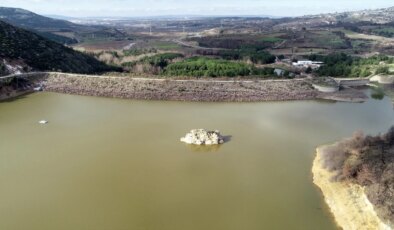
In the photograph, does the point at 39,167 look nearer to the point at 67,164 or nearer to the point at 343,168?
the point at 67,164

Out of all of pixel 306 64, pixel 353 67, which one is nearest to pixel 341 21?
pixel 306 64

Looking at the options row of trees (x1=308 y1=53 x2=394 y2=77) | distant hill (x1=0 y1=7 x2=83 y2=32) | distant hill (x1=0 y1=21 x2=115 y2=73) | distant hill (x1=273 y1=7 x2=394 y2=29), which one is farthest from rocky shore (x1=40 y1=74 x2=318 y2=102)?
distant hill (x1=0 y1=7 x2=83 y2=32)

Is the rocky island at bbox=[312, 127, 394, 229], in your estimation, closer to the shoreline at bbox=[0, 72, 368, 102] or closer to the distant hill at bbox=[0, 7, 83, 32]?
the shoreline at bbox=[0, 72, 368, 102]

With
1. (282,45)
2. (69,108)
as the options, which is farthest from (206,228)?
(282,45)

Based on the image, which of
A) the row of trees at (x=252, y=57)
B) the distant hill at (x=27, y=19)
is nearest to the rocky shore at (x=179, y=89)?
the row of trees at (x=252, y=57)

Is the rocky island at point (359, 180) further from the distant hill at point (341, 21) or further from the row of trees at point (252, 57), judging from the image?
the distant hill at point (341, 21)
